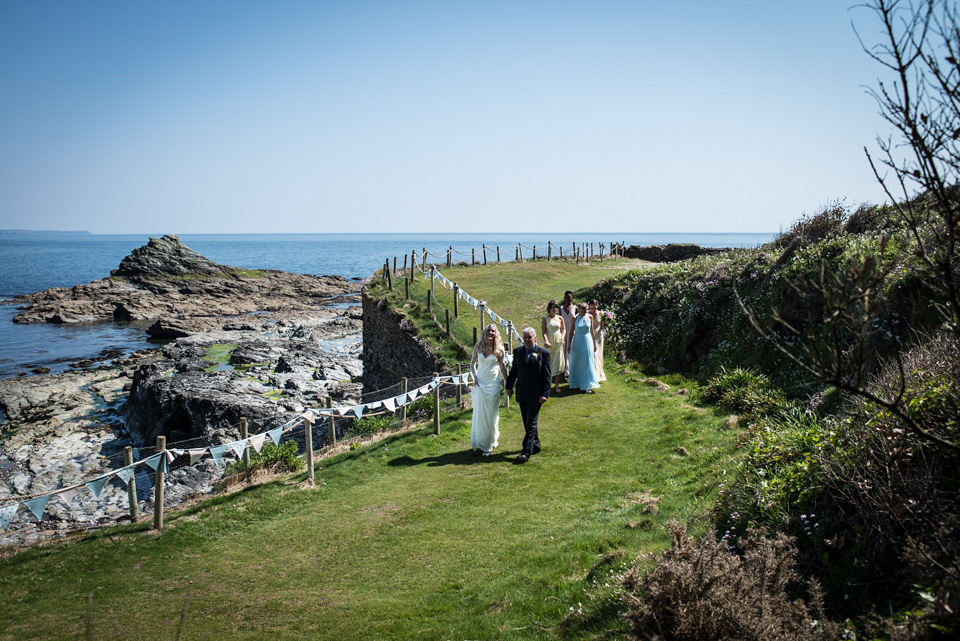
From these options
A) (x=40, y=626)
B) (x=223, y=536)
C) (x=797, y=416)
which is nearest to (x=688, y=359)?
(x=797, y=416)

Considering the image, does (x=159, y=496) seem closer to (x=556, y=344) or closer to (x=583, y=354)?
(x=556, y=344)

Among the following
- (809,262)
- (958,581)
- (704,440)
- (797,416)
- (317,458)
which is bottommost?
(317,458)

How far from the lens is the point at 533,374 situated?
10.3 m

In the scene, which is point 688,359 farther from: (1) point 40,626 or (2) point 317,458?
(1) point 40,626

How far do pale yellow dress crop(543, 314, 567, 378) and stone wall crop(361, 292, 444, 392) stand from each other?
6.69 m

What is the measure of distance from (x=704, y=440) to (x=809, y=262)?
6507mm

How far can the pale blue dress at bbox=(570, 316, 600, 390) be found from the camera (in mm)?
14766

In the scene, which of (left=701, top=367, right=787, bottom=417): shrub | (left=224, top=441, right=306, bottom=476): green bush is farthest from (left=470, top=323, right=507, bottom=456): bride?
(left=701, top=367, right=787, bottom=417): shrub

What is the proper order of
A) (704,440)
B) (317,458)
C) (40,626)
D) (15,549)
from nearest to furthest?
(40,626) → (15,549) → (704,440) → (317,458)

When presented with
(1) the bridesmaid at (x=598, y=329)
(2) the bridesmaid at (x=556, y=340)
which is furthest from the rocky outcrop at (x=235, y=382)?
(1) the bridesmaid at (x=598, y=329)

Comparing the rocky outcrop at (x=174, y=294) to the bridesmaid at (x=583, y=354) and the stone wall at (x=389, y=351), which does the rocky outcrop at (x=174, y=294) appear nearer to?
the stone wall at (x=389, y=351)

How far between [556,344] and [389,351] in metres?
14.0

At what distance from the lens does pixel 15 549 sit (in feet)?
28.7

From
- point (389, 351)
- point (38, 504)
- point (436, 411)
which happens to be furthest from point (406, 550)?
point (389, 351)
